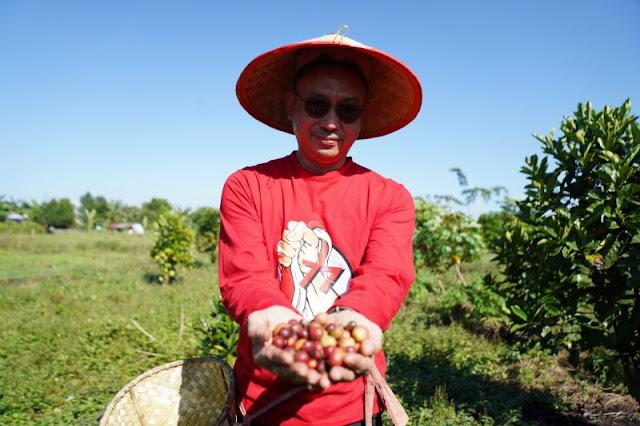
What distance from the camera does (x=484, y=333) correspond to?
6.57m

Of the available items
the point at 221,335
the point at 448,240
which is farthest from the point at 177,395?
the point at 448,240

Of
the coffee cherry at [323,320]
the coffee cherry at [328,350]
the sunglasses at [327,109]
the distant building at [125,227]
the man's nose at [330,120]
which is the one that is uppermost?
the sunglasses at [327,109]

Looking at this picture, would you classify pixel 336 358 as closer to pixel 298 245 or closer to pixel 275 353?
pixel 275 353

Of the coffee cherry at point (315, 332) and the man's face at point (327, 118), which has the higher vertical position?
the man's face at point (327, 118)

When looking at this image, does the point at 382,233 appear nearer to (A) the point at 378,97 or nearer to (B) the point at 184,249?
(A) the point at 378,97

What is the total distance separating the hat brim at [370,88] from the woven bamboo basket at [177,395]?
48.5 inches

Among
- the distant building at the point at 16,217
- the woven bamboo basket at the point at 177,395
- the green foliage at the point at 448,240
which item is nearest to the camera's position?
the woven bamboo basket at the point at 177,395

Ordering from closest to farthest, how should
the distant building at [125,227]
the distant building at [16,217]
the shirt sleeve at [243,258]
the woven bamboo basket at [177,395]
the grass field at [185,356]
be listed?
the shirt sleeve at [243,258] < the woven bamboo basket at [177,395] < the grass field at [185,356] < the distant building at [125,227] < the distant building at [16,217]

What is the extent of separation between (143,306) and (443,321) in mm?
5894

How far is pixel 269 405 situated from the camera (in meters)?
1.51

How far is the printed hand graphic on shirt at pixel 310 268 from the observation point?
5.45 feet

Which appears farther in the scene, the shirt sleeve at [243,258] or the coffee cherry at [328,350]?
the shirt sleeve at [243,258]

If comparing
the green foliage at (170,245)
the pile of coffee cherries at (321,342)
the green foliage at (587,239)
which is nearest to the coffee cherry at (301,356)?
the pile of coffee cherries at (321,342)

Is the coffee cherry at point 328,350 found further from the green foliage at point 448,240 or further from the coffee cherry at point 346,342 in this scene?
the green foliage at point 448,240
